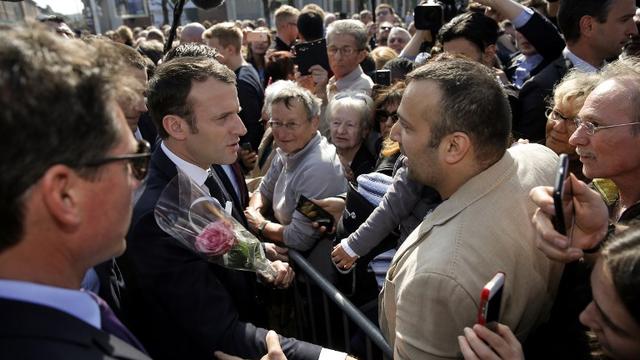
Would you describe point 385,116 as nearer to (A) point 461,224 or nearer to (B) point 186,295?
(A) point 461,224

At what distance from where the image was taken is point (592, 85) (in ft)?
7.95

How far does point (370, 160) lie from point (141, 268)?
214 cm

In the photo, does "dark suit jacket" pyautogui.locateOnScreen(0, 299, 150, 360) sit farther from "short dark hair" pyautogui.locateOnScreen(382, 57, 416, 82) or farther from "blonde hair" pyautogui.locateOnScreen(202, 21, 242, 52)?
"blonde hair" pyautogui.locateOnScreen(202, 21, 242, 52)

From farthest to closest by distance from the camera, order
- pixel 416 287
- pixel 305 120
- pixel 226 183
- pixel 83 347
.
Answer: pixel 305 120, pixel 226 183, pixel 416 287, pixel 83 347

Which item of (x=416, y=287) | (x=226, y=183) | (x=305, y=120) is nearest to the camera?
(x=416, y=287)

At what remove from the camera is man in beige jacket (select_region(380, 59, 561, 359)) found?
1.49 metres

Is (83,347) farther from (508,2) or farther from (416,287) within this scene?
(508,2)

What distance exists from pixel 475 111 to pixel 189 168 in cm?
133

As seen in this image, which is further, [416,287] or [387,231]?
[387,231]

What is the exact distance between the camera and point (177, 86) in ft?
7.59

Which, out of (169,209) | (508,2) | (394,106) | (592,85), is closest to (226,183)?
(169,209)

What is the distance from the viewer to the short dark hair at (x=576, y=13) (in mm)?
3275

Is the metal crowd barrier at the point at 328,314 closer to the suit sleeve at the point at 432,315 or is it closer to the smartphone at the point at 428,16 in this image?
the suit sleeve at the point at 432,315

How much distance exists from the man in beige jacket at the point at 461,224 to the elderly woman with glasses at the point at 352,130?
5.46 ft
